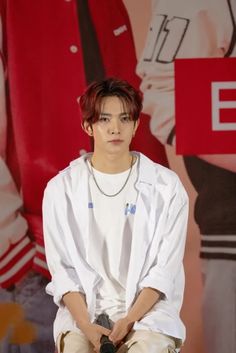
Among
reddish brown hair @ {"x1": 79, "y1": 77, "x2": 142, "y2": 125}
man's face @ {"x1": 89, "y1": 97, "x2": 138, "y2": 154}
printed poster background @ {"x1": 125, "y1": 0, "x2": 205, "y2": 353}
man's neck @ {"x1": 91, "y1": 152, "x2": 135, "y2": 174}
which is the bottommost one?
printed poster background @ {"x1": 125, "y1": 0, "x2": 205, "y2": 353}

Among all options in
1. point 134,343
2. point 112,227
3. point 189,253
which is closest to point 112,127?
point 112,227

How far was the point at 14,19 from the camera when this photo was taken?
2.88 meters

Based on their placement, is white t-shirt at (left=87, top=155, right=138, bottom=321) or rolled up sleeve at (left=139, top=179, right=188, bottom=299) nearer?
rolled up sleeve at (left=139, top=179, right=188, bottom=299)

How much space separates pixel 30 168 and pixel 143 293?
887 mm

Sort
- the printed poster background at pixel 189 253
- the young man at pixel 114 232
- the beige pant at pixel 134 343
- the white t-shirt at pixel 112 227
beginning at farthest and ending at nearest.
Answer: the printed poster background at pixel 189 253 < the white t-shirt at pixel 112 227 < the young man at pixel 114 232 < the beige pant at pixel 134 343

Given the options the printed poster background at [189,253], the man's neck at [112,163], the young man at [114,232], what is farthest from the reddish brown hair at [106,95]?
the printed poster background at [189,253]

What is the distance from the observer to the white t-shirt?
8.04 ft

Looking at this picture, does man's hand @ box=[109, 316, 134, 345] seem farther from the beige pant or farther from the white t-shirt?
the white t-shirt

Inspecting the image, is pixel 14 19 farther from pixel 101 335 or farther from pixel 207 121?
pixel 101 335

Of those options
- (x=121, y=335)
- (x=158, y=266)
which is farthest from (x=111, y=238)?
(x=121, y=335)

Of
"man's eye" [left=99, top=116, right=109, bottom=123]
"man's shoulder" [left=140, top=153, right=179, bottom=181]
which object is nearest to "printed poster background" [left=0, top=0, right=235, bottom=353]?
"man's shoulder" [left=140, top=153, right=179, bottom=181]

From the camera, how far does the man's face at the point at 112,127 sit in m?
2.50

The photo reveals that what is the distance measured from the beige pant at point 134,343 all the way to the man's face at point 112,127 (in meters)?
0.74

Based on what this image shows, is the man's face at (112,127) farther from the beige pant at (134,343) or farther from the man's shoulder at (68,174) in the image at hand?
the beige pant at (134,343)
